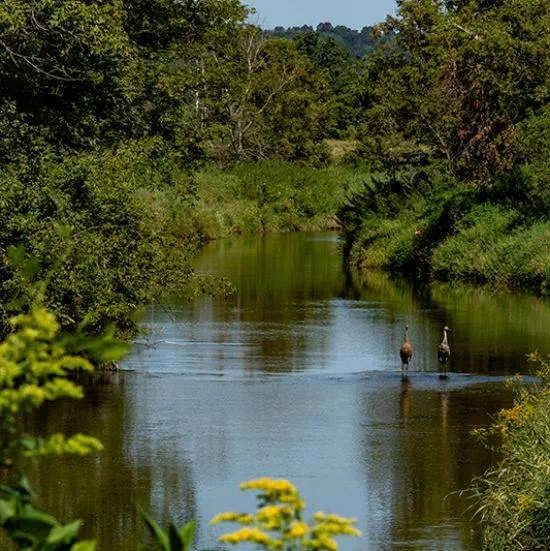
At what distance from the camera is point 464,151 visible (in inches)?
1797

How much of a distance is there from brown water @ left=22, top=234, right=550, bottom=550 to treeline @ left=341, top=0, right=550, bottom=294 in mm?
5166

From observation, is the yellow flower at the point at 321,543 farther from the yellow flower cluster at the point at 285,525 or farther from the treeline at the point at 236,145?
the treeline at the point at 236,145

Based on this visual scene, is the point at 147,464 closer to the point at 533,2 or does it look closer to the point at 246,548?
the point at 246,548

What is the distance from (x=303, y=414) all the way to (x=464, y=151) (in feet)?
83.1

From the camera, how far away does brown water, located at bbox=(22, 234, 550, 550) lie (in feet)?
53.5

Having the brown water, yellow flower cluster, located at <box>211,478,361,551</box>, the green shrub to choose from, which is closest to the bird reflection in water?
the brown water

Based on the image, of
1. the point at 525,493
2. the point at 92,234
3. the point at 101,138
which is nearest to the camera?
the point at 525,493

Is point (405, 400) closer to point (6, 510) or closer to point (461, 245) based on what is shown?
point (6, 510)

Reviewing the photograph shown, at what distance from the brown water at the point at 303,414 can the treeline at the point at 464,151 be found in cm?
517

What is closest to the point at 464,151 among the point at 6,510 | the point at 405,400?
the point at 405,400

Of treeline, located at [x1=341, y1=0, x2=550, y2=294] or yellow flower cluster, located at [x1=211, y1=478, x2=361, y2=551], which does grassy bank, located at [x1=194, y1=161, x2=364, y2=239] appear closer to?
treeline, located at [x1=341, y1=0, x2=550, y2=294]

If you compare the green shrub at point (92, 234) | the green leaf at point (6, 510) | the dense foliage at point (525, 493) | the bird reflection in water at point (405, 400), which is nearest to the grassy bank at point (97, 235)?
the green shrub at point (92, 234)

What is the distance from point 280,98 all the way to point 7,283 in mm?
66170

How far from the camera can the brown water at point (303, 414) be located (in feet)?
53.5
